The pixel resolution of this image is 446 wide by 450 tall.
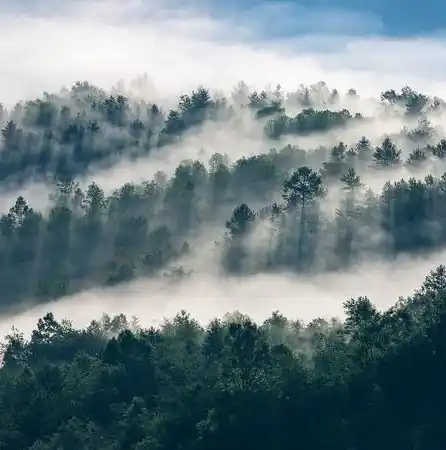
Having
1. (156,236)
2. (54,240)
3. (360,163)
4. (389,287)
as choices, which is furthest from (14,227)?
(389,287)

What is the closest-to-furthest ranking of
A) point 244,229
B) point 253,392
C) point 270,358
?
1. point 253,392
2. point 270,358
3. point 244,229

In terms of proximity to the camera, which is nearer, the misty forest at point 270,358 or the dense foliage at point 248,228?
the misty forest at point 270,358

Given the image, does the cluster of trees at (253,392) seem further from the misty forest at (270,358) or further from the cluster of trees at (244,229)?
the cluster of trees at (244,229)

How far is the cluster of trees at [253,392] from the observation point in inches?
3403

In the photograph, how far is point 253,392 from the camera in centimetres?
8844

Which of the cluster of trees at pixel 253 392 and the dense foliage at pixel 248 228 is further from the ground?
the dense foliage at pixel 248 228

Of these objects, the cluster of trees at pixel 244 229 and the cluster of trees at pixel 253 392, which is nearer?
the cluster of trees at pixel 253 392

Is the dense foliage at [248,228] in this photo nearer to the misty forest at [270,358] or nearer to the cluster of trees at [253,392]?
the misty forest at [270,358]

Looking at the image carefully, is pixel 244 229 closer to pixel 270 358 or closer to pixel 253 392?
pixel 270 358

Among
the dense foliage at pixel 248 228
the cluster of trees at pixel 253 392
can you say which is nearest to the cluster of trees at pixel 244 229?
the dense foliage at pixel 248 228

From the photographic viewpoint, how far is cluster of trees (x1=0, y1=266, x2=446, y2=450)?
86438 millimetres

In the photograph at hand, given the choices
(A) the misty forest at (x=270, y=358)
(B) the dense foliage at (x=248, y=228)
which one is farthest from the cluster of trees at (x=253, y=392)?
(B) the dense foliage at (x=248, y=228)

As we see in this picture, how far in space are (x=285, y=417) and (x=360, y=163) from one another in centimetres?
11425

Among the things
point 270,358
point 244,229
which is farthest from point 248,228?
point 270,358
